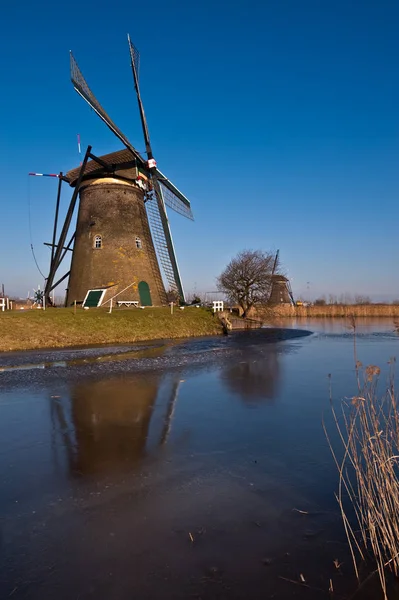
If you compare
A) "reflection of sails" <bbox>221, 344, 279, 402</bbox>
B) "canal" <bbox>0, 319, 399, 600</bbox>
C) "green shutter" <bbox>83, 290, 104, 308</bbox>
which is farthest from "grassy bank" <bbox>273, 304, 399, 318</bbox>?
"canal" <bbox>0, 319, 399, 600</bbox>

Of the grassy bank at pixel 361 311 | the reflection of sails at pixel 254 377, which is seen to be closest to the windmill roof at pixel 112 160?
the reflection of sails at pixel 254 377

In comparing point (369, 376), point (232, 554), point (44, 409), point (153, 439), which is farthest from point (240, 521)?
point (44, 409)

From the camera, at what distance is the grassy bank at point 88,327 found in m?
16.0

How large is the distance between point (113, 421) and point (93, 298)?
17559 millimetres

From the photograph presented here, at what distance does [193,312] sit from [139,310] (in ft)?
15.5

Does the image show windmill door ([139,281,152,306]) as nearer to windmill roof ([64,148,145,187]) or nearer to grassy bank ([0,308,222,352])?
grassy bank ([0,308,222,352])

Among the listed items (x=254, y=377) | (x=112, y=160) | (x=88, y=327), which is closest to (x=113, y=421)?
(x=254, y=377)

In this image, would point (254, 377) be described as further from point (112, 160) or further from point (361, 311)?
point (361, 311)

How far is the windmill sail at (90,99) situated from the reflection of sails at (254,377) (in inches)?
652

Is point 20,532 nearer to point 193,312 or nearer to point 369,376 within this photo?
point 369,376

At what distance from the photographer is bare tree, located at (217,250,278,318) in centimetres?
3031

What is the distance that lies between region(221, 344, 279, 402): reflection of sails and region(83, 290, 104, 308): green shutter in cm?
1182

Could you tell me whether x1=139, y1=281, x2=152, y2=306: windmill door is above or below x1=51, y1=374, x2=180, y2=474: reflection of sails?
above

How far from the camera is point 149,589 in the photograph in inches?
102
